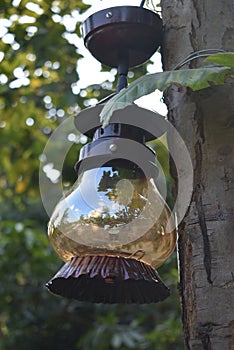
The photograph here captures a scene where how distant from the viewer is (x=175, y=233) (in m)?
1.16

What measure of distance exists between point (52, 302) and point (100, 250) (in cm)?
405

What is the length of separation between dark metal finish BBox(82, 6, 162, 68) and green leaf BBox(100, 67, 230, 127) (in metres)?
0.21

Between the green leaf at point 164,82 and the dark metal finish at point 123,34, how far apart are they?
8.1 inches

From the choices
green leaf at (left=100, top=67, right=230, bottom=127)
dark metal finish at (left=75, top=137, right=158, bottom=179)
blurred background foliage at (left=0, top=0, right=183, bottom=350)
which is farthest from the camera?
blurred background foliage at (left=0, top=0, right=183, bottom=350)

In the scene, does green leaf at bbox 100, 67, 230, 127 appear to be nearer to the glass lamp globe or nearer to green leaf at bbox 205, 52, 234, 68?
green leaf at bbox 205, 52, 234, 68

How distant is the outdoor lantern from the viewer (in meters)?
1.10

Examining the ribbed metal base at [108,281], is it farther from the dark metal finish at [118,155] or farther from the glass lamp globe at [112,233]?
the dark metal finish at [118,155]

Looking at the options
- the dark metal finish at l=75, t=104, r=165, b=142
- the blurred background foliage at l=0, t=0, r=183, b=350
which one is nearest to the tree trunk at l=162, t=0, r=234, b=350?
the dark metal finish at l=75, t=104, r=165, b=142

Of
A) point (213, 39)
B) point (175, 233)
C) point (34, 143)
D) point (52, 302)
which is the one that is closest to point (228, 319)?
point (175, 233)

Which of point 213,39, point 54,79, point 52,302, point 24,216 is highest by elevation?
point 54,79

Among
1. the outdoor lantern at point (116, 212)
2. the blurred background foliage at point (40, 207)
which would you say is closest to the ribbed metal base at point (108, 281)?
the outdoor lantern at point (116, 212)

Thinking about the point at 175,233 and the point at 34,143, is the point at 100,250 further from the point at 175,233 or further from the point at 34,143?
the point at 34,143

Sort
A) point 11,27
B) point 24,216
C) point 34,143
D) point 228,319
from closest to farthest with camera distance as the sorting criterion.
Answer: point 228,319 → point 11,27 → point 34,143 → point 24,216

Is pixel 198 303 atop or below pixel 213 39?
below
